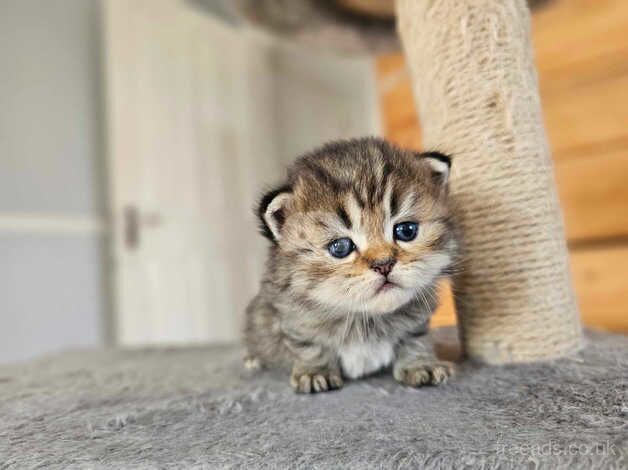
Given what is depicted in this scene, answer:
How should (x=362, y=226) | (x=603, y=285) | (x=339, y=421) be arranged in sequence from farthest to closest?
1. (x=603, y=285)
2. (x=362, y=226)
3. (x=339, y=421)

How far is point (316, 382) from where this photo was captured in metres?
0.89

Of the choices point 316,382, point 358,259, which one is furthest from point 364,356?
point 358,259

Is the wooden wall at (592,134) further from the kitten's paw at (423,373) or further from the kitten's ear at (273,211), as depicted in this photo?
the kitten's ear at (273,211)

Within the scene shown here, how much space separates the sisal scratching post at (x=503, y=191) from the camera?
3.07ft

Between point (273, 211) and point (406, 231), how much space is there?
0.77 ft

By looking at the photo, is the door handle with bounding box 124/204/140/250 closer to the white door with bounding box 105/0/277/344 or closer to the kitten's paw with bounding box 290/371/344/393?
the white door with bounding box 105/0/277/344

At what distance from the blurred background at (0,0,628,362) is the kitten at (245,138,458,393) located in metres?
1.12

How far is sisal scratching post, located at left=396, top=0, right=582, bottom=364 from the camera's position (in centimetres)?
94

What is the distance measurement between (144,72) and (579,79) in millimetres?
1855

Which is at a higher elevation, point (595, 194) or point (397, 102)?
point (397, 102)

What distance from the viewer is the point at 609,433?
59 cm

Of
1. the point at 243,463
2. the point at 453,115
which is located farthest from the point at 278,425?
the point at 453,115

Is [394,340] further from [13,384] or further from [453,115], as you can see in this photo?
[13,384]

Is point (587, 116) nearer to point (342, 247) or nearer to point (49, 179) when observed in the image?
point (342, 247)
